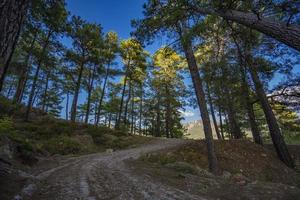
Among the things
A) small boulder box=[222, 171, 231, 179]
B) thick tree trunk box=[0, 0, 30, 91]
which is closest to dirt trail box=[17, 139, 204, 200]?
thick tree trunk box=[0, 0, 30, 91]

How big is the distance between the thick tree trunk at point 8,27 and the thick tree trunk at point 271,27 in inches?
184

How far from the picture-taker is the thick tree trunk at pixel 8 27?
8.02ft

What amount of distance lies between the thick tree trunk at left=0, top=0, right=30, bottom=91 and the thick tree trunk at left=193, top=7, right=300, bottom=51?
4.68 meters

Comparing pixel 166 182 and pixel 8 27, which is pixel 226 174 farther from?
pixel 8 27

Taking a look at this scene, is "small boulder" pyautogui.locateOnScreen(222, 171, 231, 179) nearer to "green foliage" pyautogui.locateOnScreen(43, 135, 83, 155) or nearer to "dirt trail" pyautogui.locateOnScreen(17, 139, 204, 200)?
"dirt trail" pyautogui.locateOnScreen(17, 139, 204, 200)

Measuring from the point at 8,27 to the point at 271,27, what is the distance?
486 centimetres

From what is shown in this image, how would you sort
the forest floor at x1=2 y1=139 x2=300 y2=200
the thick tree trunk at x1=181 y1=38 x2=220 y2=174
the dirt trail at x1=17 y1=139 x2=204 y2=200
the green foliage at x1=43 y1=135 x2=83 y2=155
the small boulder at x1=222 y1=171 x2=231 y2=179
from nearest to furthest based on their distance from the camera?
the dirt trail at x1=17 y1=139 x2=204 y2=200 < the forest floor at x1=2 y1=139 x2=300 y2=200 < the small boulder at x1=222 y1=171 x2=231 y2=179 < the thick tree trunk at x1=181 y1=38 x2=220 y2=174 < the green foliage at x1=43 y1=135 x2=83 y2=155

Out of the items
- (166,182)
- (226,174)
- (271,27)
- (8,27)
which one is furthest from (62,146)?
(271,27)

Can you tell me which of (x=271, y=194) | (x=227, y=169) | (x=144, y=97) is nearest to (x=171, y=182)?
(x=271, y=194)

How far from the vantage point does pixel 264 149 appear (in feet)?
37.5

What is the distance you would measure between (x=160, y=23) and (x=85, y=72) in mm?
18413

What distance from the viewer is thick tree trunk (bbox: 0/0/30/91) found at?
245 cm

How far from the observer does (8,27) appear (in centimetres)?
249

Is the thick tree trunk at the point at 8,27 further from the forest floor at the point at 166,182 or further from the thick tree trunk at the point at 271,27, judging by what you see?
the thick tree trunk at the point at 271,27
